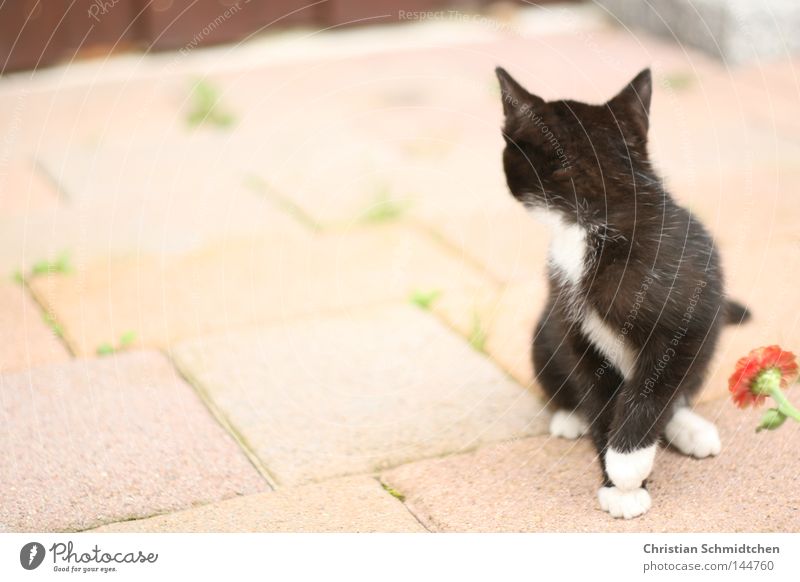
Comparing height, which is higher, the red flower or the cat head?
the cat head

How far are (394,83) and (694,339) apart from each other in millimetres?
3661

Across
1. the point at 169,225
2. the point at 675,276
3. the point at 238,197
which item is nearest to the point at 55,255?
the point at 169,225

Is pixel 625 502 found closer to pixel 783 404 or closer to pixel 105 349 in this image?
pixel 783 404

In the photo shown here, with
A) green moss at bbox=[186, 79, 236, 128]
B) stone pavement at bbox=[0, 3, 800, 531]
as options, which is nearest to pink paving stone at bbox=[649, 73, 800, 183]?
stone pavement at bbox=[0, 3, 800, 531]

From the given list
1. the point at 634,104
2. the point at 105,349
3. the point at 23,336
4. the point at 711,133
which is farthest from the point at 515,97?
the point at 711,133

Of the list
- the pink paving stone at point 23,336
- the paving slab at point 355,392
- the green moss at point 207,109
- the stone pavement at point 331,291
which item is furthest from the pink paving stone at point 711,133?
the pink paving stone at point 23,336

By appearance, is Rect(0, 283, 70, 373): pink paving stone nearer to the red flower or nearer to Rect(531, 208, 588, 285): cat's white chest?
Rect(531, 208, 588, 285): cat's white chest

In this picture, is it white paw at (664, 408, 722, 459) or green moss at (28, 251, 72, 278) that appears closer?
white paw at (664, 408, 722, 459)

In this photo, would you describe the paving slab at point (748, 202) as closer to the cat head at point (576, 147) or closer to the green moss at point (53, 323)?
the cat head at point (576, 147)

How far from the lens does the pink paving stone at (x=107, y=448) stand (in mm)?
2439

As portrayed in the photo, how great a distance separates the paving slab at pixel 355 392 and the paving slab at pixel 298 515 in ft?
0.35

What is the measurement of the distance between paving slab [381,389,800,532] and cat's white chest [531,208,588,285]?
1.56 ft

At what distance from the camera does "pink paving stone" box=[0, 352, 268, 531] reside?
96.0 inches

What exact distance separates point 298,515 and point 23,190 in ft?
8.88
